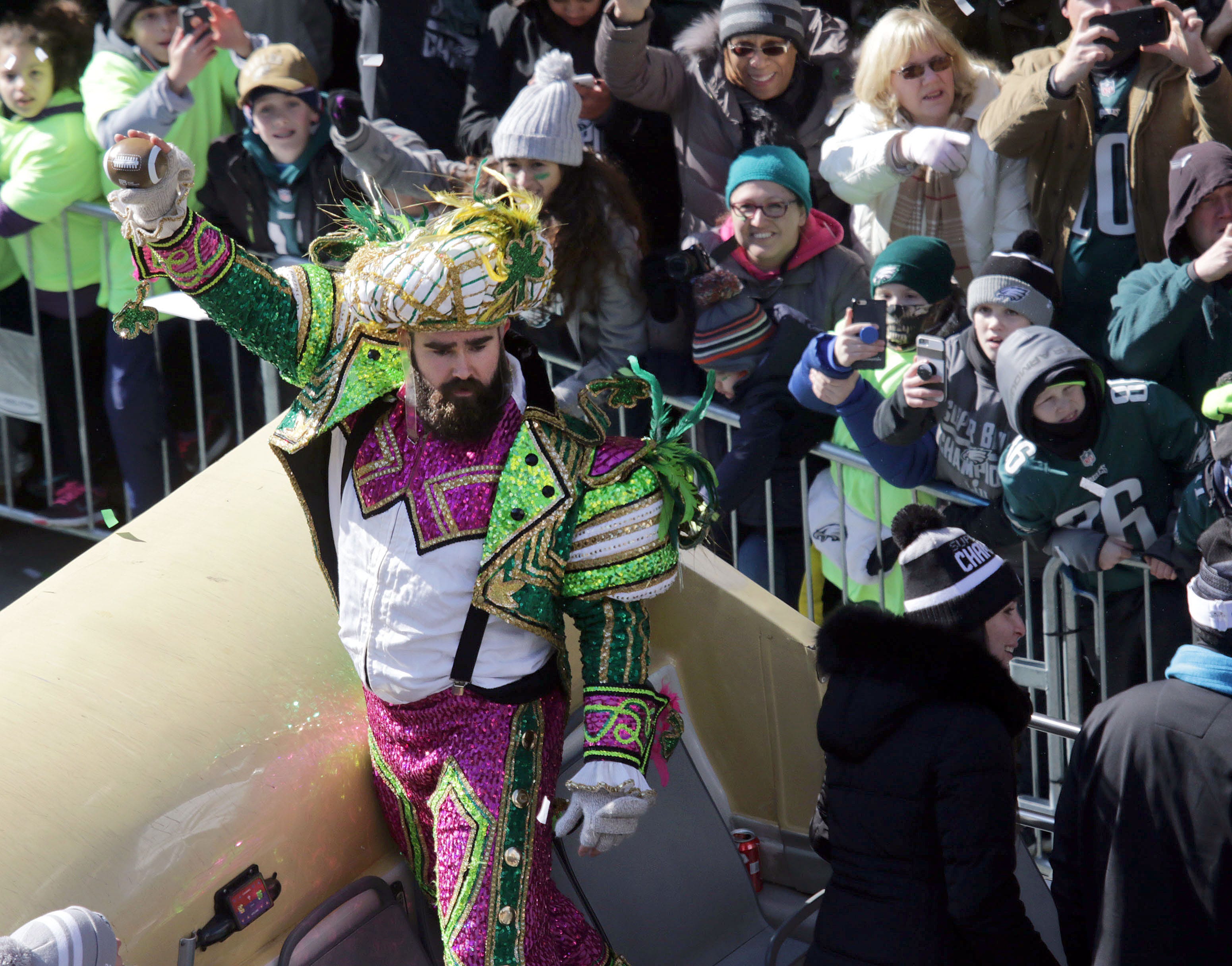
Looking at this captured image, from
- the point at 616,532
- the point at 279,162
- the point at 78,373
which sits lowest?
the point at 616,532

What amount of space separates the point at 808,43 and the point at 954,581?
2.42 metres

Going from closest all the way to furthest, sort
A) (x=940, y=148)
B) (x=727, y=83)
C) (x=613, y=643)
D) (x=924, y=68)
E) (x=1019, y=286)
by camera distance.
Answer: (x=613, y=643), (x=1019, y=286), (x=940, y=148), (x=924, y=68), (x=727, y=83)

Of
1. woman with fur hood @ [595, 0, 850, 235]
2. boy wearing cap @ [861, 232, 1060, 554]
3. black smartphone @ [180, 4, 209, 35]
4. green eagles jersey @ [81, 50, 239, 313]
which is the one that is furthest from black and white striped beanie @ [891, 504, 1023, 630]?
black smartphone @ [180, 4, 209, 35]

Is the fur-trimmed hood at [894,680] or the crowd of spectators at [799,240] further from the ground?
the crowd of spectators at [799,240]

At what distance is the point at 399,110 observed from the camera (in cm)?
512

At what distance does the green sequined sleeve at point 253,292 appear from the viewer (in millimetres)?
2568

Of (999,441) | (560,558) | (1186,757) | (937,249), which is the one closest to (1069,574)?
(999,441)

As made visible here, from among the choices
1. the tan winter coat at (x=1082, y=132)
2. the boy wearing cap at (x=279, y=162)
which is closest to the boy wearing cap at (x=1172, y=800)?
the tan winter coat at (x=1082, y=132)

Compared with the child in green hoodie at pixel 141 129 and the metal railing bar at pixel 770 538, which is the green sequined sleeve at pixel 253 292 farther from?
the child in green hoodie at pixel 141 129

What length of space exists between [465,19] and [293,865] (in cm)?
341

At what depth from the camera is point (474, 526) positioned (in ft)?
8.58

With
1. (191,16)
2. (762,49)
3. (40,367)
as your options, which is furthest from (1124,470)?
(40,367)

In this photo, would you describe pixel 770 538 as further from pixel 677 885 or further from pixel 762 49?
pixel 762 49

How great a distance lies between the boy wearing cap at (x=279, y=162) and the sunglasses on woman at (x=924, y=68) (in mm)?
1808
